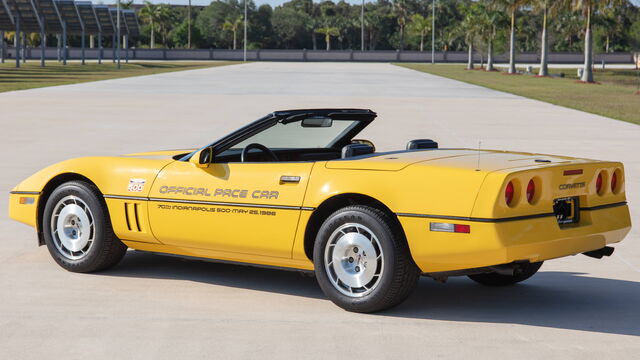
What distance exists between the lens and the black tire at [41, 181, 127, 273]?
7051 mm

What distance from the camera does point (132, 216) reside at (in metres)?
6.94

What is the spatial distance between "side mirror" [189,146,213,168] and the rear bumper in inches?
57.9

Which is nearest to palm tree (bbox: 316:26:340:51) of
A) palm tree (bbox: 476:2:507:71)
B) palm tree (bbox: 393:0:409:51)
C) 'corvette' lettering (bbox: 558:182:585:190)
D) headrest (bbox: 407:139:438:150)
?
palm tree (bbox: 393:0:409:51)

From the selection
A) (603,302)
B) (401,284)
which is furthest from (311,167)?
(603,302)

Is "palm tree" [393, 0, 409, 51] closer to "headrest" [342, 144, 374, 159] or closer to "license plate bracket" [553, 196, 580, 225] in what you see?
"headrest" [342, 144, 374, 159]

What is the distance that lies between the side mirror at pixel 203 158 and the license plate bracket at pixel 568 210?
7.23 ft

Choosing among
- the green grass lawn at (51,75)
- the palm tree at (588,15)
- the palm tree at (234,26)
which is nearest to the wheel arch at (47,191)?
the green grass lawn at (51,75)

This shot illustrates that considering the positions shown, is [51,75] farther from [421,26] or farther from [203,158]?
[421,26]

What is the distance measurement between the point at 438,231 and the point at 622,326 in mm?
1187

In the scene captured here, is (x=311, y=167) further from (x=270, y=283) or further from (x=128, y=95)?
(x=128, y=95)

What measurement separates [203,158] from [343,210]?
3.75 feet

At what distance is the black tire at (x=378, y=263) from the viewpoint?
5.86 meters

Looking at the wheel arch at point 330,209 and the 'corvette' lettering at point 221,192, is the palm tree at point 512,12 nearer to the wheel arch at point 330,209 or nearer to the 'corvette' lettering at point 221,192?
the 'corvette' lettering at point 221,192

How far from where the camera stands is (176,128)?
69.0 ft
